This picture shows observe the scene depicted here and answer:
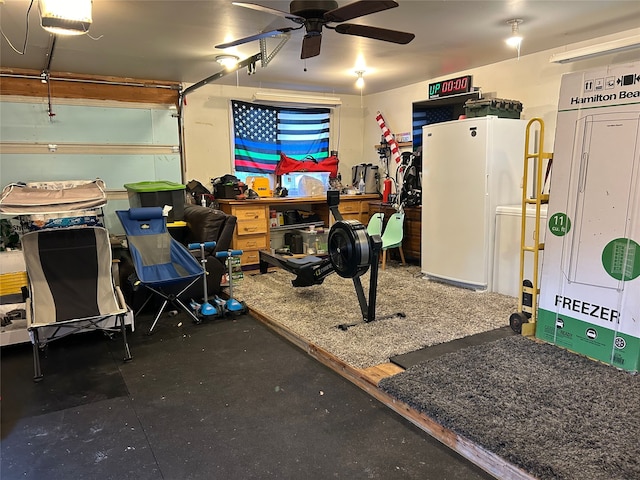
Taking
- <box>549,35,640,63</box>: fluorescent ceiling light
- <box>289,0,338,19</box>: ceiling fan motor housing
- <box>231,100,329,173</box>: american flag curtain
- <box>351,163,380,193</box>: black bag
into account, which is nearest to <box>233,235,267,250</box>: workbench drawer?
<box>231,100,329,173</box>: american flag curtain

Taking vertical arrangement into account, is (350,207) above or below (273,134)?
below

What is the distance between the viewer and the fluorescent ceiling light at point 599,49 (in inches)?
154

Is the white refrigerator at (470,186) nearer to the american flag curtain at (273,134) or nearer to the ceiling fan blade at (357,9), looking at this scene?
the ceiling fan blade at (357,9)

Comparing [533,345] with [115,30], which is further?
[115,30]

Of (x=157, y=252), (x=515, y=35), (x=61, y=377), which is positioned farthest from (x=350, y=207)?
(x=61, y=377)

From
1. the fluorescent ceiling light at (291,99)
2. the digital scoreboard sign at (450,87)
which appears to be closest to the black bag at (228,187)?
the fluorescent ceiling light at (291,99)

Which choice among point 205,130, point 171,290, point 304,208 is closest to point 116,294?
point 171,290

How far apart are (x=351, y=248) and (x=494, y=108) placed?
238 cm

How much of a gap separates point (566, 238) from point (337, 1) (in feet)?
7.91

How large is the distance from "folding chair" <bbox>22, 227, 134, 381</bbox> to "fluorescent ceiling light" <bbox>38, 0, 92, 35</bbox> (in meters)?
1.69

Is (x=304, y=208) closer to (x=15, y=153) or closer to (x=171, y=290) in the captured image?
(x=171, y=290)

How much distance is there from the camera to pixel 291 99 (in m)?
6.61

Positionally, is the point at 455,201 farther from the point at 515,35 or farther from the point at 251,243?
the point at 251,243

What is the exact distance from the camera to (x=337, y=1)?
3.27 meters
